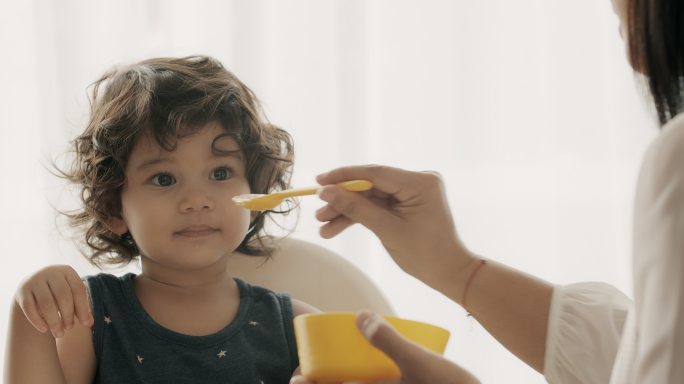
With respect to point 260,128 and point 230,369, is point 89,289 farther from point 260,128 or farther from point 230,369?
point 260,128

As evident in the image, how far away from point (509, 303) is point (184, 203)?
18.3 inches

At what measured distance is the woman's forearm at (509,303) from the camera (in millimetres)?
1128

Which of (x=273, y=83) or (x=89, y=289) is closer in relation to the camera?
(x=89, y=289)

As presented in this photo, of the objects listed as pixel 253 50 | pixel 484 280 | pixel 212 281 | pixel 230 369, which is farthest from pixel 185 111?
pixel 253 50

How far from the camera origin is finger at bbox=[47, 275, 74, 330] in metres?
1.08

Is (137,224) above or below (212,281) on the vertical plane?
above

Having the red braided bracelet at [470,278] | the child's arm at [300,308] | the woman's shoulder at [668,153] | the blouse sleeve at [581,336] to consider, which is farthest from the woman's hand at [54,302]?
the woman's shoulder at [668,153]

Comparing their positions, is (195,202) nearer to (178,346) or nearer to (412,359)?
(178,346)

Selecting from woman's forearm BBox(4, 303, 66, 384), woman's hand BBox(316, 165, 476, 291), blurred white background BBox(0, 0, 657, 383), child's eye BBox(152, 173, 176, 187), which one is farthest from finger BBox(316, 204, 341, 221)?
blurred white background BBox(0, 0, 657, 383)

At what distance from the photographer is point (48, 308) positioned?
1.07 m

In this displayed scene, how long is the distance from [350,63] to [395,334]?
1366 mm

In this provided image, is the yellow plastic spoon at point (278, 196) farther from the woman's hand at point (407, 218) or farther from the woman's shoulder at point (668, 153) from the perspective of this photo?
the woman's shoulder at point (668, 153)

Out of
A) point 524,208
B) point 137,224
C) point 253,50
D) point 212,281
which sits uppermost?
point 253,50

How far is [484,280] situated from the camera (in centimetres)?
115
